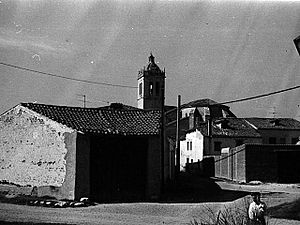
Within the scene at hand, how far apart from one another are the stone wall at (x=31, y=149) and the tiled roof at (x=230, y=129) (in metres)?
29.4

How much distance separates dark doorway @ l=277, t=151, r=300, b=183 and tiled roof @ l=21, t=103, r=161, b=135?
12.8m

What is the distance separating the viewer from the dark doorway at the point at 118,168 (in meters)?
20.1

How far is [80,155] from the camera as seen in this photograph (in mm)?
19625

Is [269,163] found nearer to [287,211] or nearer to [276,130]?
[287,211]

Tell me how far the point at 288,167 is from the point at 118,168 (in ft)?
52.9

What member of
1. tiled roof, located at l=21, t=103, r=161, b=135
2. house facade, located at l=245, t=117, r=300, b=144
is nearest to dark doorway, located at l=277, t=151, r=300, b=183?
tiled roof, located at l=21, t=103, r=161, b=135

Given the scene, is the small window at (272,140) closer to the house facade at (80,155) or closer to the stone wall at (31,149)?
the house facade at (80,155)

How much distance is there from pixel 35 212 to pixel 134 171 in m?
5.80

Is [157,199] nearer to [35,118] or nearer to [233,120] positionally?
[35,118]

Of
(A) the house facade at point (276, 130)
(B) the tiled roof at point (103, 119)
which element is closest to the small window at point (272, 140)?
(A) the house facade at point (276, 130)

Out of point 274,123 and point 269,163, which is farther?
point 274,123

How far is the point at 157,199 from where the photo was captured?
20609mm

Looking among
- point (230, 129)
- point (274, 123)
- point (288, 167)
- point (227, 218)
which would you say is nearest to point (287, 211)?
point (227, 218)

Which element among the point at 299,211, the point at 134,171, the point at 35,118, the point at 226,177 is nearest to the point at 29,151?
the point at 35,118
